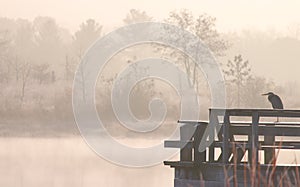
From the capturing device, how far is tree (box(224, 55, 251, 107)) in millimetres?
70188

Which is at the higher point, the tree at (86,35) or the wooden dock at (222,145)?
the tree at (86,35)

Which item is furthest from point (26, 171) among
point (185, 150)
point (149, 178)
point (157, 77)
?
point (157, 77)

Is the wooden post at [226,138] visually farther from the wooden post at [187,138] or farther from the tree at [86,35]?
the tree at [86,35]

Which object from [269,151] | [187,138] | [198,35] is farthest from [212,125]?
[198,35]

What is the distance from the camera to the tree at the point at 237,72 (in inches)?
2763

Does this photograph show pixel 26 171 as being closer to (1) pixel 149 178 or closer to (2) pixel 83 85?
(1) pixel 149 178

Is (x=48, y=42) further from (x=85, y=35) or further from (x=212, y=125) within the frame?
(x=212, y=125)

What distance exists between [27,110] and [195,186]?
51.0 meters

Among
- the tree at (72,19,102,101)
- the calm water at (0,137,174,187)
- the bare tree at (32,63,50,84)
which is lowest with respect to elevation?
the calm water at (0,137,174,187)

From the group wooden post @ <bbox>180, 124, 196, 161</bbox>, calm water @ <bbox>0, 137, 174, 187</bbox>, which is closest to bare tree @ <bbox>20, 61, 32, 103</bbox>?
calm water @ <bbox>0, 137, 174, 187</bbox>

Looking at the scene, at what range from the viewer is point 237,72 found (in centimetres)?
7144

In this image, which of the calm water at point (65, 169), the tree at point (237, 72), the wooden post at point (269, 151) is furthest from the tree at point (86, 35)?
the wooden post at point (269, 151)

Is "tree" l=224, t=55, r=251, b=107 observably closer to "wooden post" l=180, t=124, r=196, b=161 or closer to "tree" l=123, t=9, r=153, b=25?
"tree" l=123, t=9, r=153, b=25

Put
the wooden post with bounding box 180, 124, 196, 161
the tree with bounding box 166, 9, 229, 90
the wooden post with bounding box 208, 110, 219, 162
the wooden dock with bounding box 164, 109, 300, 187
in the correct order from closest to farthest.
A: the wooden dock with bounding box 164, 109, 300, 187 → the wooden post with bounding box 208, 110, 219, 162 → the wooden post with bounding box 180, 124, 196, 161 → the tree with bounding box 166, 9, 229, 90
